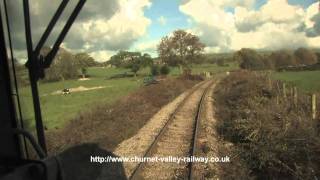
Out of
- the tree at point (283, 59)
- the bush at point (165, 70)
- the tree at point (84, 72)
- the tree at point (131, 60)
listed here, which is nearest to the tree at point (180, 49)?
the bush at point (165, 70)

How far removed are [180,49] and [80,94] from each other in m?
20.4

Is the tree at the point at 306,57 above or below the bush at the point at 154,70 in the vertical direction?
Result: above

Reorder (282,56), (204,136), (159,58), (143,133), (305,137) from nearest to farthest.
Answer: (305,137)
(204,136)
(143,133)
(282,56)
(159,58)

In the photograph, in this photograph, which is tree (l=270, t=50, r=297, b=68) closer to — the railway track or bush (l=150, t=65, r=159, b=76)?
the railway track

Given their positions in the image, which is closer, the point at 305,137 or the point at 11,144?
the point at 11,144

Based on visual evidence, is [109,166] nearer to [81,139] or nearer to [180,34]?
[81,139]

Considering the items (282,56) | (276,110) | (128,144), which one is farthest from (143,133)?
(282,56)

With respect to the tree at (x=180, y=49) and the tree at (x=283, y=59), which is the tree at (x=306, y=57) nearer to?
the tree at (x=283, y=59)

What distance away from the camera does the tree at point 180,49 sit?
5778 centimetres

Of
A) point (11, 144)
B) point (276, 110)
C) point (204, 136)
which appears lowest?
point (204, 136)

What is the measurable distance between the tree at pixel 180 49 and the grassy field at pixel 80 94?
72.1 inches

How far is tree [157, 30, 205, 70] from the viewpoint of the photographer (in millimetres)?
57781

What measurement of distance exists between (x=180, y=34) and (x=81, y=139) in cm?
4973

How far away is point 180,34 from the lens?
6281cm
